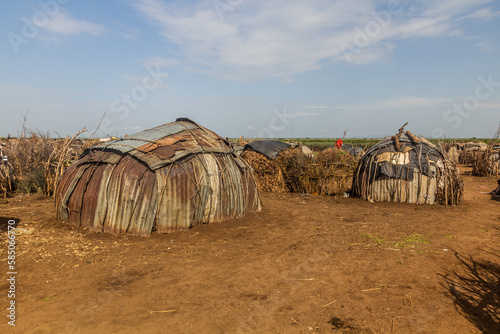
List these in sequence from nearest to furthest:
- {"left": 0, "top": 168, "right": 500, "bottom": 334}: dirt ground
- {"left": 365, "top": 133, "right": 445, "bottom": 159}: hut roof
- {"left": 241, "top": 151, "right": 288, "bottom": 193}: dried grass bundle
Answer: {"left": 0, "top": 168, "right": 500, "bottom": 334}: dirt ground < {"left": 365, "top": 133, "right": 445, "bottom": 159}: hut roof < {"left": 241, "top": 151, "right": 288, "bottom": 193}: dried grass bundle

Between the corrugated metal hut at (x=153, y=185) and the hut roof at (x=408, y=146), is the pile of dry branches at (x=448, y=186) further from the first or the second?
the corrugated metal hut at (x=153, y=185)

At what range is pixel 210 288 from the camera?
16.2ft

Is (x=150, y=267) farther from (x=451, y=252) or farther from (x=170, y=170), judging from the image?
(x=451, y=252)

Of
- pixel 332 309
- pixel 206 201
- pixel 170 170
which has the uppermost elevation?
pixel 170 170

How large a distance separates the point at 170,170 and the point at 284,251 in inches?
122

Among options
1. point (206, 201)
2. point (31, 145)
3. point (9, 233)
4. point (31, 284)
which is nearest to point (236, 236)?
point (206, 201)

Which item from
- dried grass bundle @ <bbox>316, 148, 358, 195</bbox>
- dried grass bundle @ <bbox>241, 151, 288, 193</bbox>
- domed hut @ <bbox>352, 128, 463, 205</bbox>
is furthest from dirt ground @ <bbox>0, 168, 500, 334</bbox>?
dried grass bundle @ <bbox>241, 151, 288, 193</bbox>

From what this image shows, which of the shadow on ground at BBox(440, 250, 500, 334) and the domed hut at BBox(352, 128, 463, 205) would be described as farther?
the domed hut at BBox(352, 128, 463, 205)

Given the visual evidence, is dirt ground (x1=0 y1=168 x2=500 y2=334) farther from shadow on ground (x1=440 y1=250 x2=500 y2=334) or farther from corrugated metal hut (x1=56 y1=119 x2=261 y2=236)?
corrugated metal hut (x1=56 y1=119 x2=261 y2=236)

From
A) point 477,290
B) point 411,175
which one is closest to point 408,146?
point 411,175

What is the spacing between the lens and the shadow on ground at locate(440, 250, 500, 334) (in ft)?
13.7

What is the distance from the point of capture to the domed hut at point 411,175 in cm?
1085

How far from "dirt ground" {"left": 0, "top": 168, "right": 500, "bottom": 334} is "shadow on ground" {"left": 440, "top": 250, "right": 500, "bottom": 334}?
0.9 inches

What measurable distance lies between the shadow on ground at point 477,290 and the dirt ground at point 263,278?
0.07 ft
